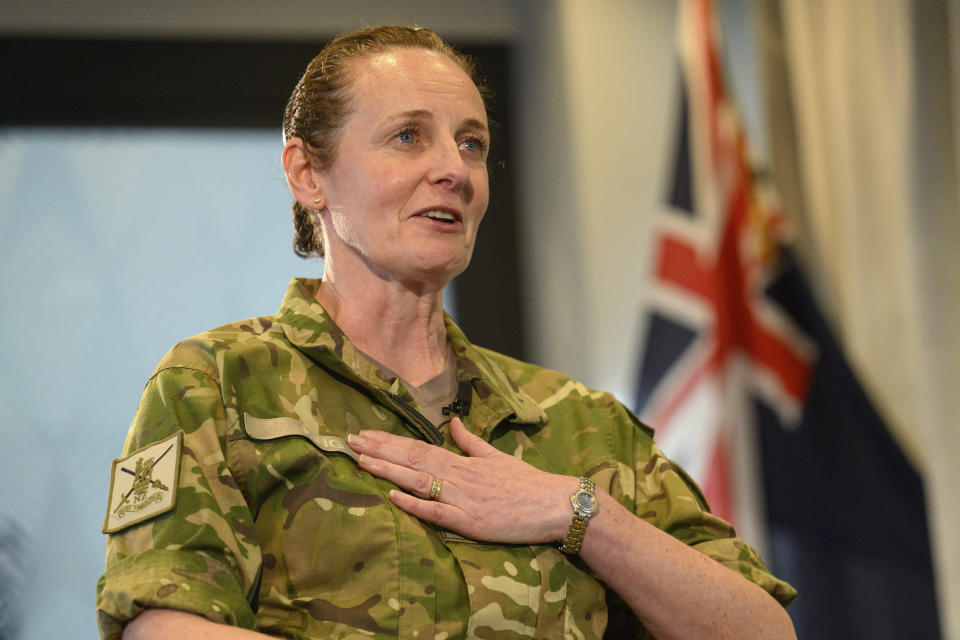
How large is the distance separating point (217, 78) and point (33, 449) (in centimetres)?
132

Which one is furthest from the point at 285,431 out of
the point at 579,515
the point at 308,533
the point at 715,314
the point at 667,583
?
the point at 715,314

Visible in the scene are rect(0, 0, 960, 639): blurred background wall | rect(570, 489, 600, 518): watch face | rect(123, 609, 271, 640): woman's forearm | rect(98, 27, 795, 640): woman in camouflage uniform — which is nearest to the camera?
rect(123, 609, 271, 640): woman's forearm

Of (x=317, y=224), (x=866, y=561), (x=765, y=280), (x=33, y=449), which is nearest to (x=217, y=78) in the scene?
(x=33, y=449)

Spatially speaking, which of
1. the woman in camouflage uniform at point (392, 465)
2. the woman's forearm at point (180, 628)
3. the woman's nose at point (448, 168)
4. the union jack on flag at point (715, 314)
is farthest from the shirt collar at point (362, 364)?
the union jack on flag at point (715, 314)

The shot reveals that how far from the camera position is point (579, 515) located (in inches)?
52.6

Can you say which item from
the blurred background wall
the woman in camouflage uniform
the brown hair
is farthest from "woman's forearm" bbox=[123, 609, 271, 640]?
the blurred background wall

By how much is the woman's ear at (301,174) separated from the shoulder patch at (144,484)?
1.48ft

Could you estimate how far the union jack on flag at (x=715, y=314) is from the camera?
3.20m

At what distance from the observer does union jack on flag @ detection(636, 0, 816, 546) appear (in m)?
3.20

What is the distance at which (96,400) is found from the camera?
345 centimetres

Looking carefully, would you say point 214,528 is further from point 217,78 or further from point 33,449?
point 217,78

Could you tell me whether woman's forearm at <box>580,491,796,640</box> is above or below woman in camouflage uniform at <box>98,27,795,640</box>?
below

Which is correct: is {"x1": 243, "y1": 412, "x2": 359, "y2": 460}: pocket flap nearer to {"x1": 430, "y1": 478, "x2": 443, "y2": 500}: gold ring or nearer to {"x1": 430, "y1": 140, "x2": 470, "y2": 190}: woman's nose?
→ {"x1": 430, "y1": 478, "x2": 443, "y2": 500}: gold ring

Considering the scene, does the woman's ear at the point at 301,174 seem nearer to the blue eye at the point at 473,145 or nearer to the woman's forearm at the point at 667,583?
the blue eye at the point at 473,145
